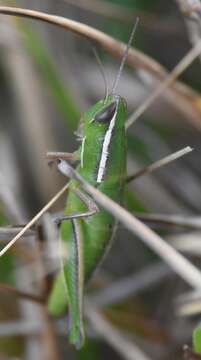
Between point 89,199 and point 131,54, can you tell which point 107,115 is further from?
point 131,54

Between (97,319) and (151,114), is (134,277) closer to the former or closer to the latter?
(97,319)

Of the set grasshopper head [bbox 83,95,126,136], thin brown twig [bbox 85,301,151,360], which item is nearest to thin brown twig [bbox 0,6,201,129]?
grasshopper head [bbox 83,95,126,136]

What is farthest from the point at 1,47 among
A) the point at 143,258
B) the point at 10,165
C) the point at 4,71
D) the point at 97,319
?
the point at 97,319

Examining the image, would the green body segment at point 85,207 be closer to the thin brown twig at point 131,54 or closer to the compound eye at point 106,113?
the compound eye at point 106,113

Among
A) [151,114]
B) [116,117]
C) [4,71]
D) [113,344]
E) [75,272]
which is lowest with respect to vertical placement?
[113,344]

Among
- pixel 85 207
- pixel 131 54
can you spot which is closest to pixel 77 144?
pixel 131 54

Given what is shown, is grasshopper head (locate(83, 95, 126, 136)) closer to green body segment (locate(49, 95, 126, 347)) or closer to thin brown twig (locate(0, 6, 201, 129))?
green body segment (locate(49, 95, 126, 347))

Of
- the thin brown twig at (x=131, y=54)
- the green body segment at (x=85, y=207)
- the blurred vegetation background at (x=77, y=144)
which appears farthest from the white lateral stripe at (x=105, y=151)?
the blurred vegetation background at (x=77, y=144)

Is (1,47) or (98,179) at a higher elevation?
(1,47)
